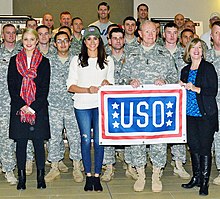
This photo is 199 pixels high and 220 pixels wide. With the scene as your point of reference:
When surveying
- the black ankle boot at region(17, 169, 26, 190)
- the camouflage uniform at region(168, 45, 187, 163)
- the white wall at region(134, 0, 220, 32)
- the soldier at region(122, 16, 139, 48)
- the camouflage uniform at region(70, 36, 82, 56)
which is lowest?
the black ankle boot at region(17, 169, 26, 190)

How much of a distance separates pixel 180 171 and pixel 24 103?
1986 mm

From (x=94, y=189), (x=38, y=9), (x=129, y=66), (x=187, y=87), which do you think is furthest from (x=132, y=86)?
(x=38, y=9)

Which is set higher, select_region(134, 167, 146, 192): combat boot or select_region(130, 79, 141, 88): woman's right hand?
select_region(130, 79, 141, 88): woman's right hand

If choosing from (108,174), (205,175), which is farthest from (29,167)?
(205,175)

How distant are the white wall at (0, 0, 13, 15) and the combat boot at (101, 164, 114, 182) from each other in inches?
248

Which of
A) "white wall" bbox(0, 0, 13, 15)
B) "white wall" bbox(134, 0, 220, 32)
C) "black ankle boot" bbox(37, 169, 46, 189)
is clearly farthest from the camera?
"white wall" bbox(134, 0, 220, 32)

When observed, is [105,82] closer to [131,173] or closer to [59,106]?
[59,106]

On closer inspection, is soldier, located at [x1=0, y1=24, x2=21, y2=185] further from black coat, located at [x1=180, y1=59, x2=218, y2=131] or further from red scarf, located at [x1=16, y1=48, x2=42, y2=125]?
black coat, located at [x1=180, y1=59, x2=218, y2=131]

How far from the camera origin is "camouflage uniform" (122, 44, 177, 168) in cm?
495

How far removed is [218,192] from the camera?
497cm

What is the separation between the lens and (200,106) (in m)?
4.78

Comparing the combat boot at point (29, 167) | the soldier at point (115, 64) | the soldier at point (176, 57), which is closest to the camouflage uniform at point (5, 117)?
the combat boot at point (29, 167)

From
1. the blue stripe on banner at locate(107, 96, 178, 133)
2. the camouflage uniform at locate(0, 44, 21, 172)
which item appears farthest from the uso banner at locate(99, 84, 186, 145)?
the camouflage uniform at locate(0, 44, 21, 172)

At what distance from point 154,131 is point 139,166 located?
1.29ft
